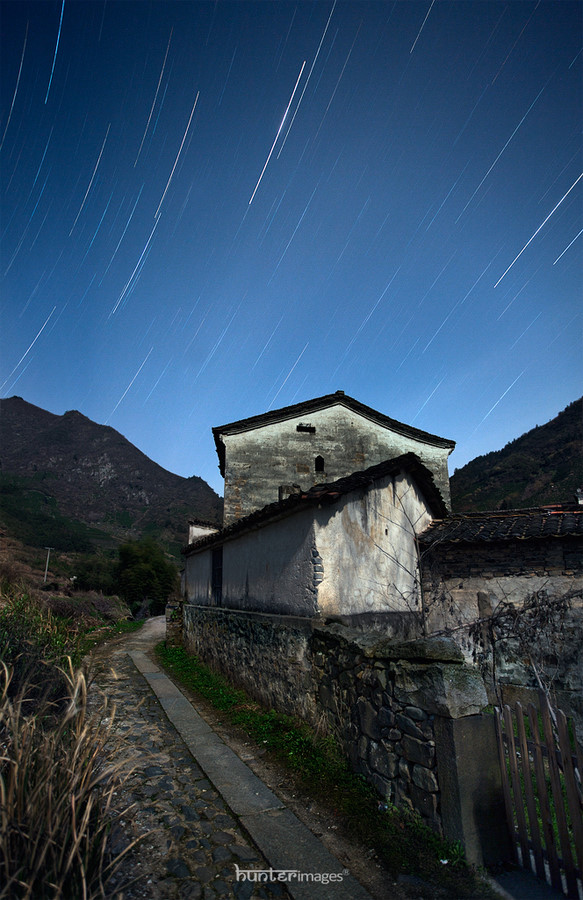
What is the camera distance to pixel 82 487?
8981 cm

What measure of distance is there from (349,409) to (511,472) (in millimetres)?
29145

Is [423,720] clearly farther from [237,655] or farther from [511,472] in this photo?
[511,472]

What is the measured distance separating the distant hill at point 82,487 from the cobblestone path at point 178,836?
52.2 meters

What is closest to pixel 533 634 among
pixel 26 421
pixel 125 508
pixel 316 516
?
pixel 316 516

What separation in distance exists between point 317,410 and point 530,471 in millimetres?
29126

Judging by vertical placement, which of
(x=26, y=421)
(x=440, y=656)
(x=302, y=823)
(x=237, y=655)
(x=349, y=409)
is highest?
(x=26, y=421)

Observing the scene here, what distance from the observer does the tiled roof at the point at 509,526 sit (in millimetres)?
8850

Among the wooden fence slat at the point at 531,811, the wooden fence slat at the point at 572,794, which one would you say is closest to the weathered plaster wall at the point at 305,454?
the wooden fence slat at the point at 531,811

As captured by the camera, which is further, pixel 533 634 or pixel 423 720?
pixel 533 634

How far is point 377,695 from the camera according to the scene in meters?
4.31

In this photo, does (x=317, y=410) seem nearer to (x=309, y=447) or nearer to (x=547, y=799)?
(x=309, y=447)

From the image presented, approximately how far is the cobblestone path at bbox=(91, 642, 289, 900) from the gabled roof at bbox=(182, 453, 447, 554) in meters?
3.19

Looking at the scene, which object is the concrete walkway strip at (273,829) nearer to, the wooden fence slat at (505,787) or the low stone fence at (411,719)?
the low stone fence at (411,719)

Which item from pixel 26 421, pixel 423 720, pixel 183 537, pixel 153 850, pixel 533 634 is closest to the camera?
pixel 153 850
